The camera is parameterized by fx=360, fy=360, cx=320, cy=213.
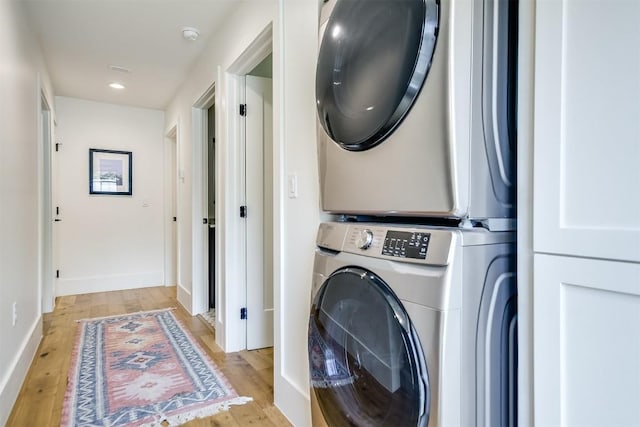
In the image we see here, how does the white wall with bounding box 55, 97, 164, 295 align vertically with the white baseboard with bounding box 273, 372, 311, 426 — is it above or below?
above

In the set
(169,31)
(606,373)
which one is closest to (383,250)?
(606,373)

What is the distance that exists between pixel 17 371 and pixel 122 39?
236cm

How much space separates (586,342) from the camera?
675 mm

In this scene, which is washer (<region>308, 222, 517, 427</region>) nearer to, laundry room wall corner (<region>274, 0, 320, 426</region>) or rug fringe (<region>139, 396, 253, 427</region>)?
laundry room wall corner (<region>274, 0, 320, 426</region>)

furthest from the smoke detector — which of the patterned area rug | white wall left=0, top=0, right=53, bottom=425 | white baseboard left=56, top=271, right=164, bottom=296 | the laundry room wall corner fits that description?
white baseboard left=56, top=271, right=164, bottom=296

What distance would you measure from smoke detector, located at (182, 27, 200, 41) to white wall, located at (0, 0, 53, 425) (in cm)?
95

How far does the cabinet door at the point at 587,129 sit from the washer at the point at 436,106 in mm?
104

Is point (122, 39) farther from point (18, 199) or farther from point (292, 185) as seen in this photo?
point (292, 185)

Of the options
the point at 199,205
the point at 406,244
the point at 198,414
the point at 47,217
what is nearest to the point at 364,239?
the point at 406,244

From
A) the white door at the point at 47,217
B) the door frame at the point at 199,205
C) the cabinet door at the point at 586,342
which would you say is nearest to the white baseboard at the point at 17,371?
the white door at the point at 47,217

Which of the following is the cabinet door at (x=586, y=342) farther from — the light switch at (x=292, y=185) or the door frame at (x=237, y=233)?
the door frame at (x=237, y=233)

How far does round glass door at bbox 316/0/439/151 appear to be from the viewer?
83cm

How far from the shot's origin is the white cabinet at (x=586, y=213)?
62cm

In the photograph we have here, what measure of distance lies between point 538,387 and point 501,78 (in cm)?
69
